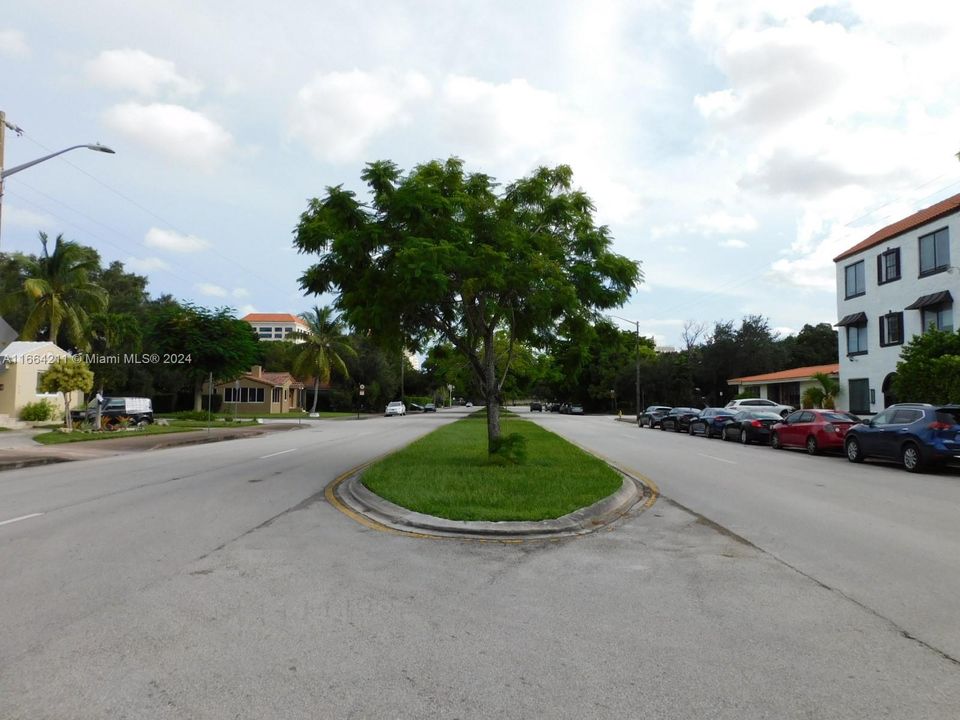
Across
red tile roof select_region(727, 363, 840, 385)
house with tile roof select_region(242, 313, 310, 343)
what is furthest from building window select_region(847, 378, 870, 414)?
house with tile roof select_region(242, 313, 310, 343)

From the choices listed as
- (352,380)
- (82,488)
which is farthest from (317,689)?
(352,380)

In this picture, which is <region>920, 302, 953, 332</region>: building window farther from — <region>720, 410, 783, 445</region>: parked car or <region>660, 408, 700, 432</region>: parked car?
<region>660, 408, 700, 432</region>: parked car

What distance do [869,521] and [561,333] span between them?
24.6 feet

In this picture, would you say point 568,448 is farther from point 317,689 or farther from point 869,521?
point 317,689

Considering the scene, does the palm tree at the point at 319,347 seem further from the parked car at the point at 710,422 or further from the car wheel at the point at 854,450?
the car wheel at the point at 854,450

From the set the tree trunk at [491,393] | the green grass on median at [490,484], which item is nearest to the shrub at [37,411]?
the green grass on median at [490,484]

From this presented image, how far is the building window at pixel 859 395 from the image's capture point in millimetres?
34125

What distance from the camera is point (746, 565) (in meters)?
6.81

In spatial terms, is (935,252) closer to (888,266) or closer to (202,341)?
(888,266)

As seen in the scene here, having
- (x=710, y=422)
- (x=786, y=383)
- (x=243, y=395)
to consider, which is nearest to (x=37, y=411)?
(x=243, y=395)

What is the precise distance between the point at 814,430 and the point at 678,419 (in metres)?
16.1

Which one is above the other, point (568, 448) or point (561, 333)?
point (561, 333)

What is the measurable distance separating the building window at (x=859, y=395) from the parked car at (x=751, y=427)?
9356 millimetres

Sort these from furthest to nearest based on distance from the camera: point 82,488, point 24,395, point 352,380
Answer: point 352,380
point 24,395
point 82,488
